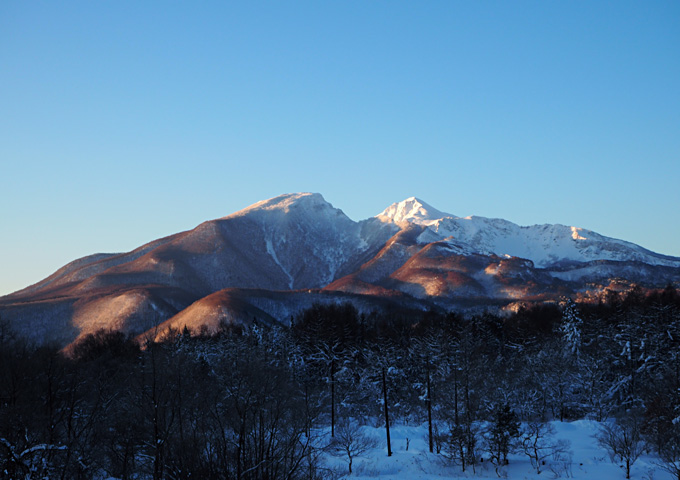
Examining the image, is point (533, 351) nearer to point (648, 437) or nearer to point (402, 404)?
point (402, 404)

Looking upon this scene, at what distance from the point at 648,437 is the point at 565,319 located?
35.4 metres

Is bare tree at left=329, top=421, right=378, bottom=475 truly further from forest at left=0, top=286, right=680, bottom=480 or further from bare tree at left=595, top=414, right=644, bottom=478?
bare tree at left=595, top=414, right=644, bottom=478

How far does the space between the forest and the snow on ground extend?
1101mm

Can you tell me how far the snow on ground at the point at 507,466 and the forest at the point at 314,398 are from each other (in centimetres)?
110

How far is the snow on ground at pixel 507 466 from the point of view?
47.1 m

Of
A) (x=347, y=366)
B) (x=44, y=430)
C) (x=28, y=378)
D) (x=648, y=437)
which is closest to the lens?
(x=44, y=430)

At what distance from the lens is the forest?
3733 centimetres

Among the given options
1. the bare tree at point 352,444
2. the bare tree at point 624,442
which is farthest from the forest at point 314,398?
the bare tree at point 352,444

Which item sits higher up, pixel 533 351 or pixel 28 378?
pixel 28 378

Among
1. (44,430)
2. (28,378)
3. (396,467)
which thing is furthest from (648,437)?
(28,378)

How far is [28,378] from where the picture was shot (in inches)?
1886

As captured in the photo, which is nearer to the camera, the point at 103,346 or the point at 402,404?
the point at 402,404

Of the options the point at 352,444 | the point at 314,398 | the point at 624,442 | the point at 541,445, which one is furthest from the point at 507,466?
the point at 314,398

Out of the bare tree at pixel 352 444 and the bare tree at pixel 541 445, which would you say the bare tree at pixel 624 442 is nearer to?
the bare tree at pixel 541 445
